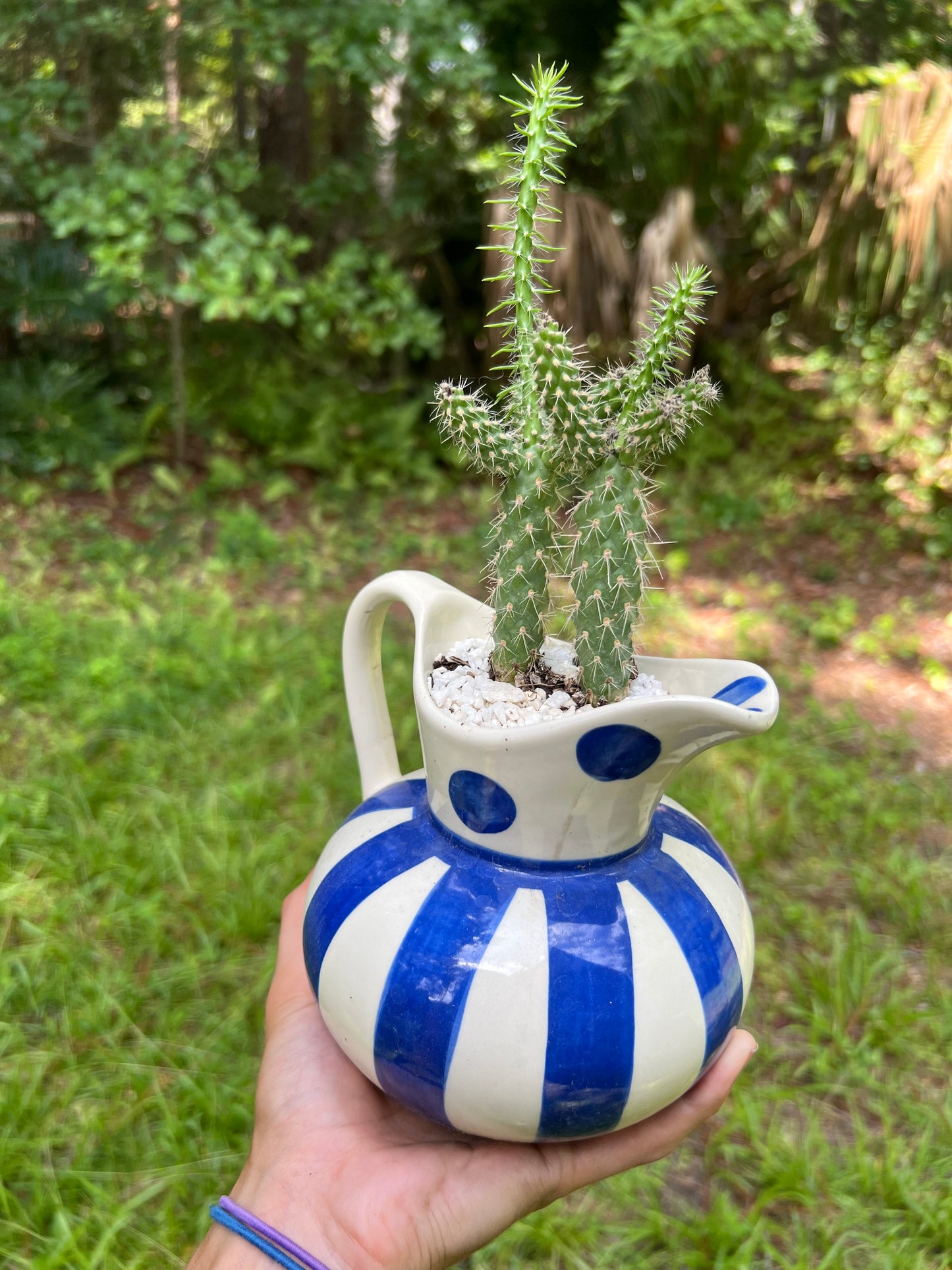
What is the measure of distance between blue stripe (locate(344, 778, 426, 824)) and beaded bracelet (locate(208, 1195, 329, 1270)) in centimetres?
44

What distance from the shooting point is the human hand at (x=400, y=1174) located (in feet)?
3.25

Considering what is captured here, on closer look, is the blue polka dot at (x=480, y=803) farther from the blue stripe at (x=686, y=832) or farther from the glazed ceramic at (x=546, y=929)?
the blue stripe at (x=686, y=832)

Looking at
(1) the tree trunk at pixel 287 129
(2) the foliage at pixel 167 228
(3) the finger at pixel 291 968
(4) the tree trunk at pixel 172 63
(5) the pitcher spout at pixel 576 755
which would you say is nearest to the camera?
(5) the pitcher spout at pixel 576 755

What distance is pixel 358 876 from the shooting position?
3.20 feet

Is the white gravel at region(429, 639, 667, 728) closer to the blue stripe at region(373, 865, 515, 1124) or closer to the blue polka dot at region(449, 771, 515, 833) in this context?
the blue polka dot at region(449, 771, 515, 833)

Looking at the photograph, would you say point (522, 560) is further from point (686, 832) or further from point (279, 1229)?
point (279, 1229)

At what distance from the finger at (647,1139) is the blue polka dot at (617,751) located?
0.41 meters

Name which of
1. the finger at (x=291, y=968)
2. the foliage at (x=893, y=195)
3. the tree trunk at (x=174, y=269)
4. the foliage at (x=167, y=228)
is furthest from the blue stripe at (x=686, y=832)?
the foliage at (x=893, y=195)

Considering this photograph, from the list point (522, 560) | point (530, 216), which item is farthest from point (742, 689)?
point (530, 216)

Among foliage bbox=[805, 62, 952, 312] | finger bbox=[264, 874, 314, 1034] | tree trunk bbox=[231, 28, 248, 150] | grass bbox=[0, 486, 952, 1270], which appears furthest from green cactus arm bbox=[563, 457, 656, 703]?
tree trunk bbox=[231, 28, 248, 150]

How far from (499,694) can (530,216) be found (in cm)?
47

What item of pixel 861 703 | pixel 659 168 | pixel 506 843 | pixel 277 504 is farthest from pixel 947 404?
pixel 506 843

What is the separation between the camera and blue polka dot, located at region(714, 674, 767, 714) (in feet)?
2.83

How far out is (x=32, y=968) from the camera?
1.79 m
